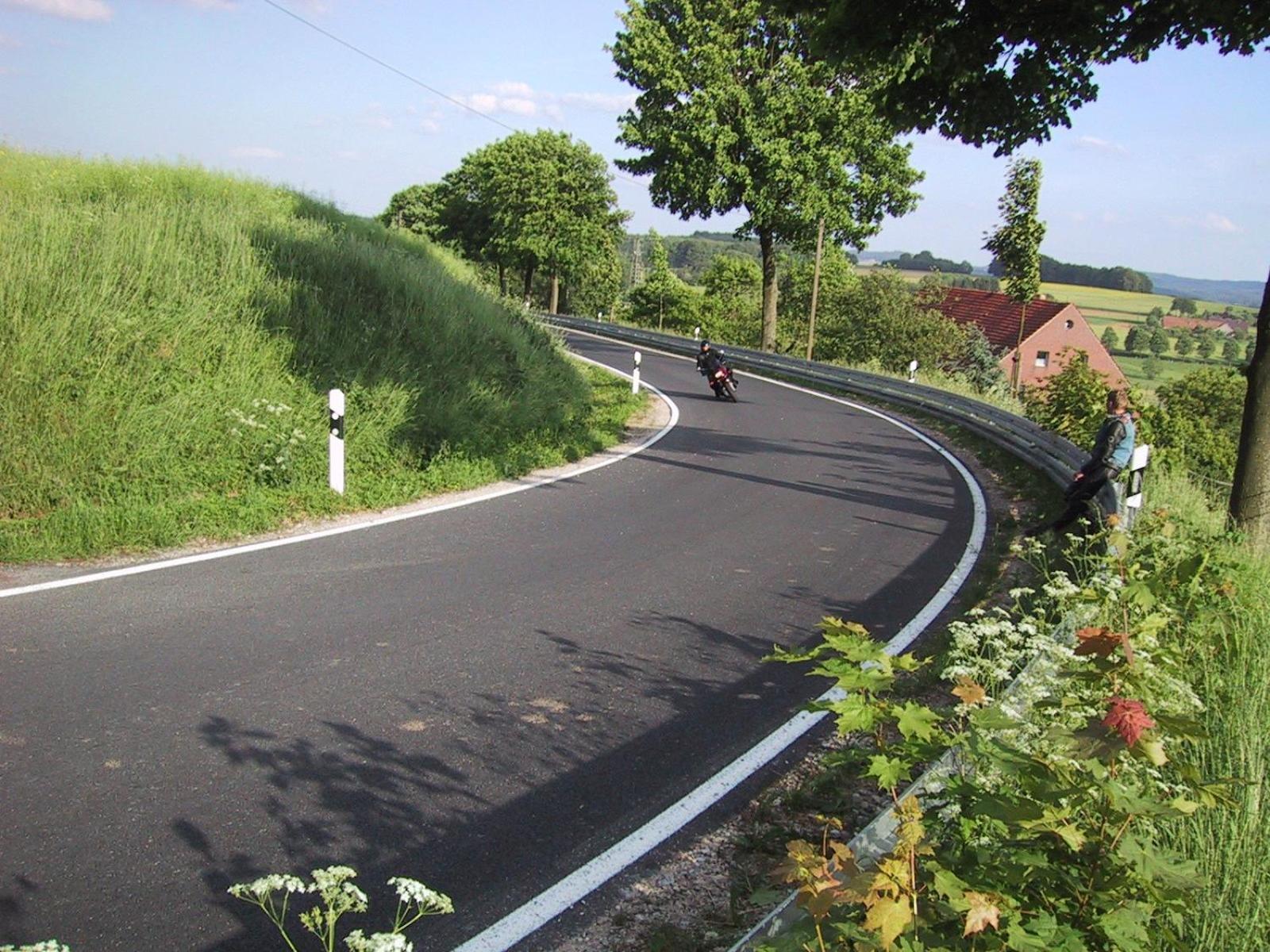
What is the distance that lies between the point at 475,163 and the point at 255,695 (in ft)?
228

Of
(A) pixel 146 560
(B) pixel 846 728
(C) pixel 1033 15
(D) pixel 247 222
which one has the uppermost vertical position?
(C) pixel 1033 15

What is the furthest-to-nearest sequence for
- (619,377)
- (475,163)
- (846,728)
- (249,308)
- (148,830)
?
1. (475,163)
2. (619,377)
3. (249,308)
4. (148,830)
5. (846,728)

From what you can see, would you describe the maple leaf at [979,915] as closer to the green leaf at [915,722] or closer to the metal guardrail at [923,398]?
the green leaf at [915,722]

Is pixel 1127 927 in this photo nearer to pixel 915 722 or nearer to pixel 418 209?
pixel 915 722

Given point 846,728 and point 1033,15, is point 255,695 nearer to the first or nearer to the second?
point 846,728

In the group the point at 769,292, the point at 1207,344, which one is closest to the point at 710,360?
the point at 769,292

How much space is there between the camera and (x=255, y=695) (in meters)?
5.57

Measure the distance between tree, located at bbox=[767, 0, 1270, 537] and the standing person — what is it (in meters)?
0.97

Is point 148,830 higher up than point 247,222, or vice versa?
point 247,222

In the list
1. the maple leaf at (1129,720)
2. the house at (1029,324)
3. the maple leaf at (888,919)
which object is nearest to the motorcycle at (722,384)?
the maple leaf at (1129,720)

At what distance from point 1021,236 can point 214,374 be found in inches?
1423

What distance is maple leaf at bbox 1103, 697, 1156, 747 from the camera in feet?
8.51

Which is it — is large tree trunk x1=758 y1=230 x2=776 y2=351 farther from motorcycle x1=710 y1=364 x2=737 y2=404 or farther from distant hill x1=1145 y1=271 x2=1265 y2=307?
distant hill x1=1145 y1=271 x2=1265 y2=307

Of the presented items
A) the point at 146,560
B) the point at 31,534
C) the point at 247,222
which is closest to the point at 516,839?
the point at 146,560
